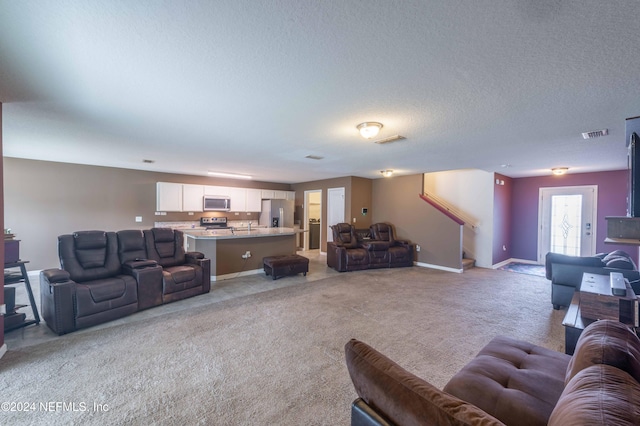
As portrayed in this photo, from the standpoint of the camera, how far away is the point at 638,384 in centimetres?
94

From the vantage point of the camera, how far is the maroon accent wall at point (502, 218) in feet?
21.4

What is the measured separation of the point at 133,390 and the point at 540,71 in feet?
12.4

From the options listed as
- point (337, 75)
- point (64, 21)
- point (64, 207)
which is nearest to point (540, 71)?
point (337, 75)

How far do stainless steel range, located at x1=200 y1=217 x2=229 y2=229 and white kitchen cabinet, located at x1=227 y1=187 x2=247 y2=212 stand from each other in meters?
0.43

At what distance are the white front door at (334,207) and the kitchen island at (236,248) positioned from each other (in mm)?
2045

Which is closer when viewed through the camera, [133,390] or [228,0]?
[228,0]

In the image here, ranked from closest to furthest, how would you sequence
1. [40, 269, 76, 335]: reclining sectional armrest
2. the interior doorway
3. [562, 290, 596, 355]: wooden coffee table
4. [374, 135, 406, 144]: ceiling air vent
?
[562, 290, 596, 355]: wooden coffee table → [40, 269, 76, 335]: reclining sectional armrest → [374, 135, 406, 144]: ceiling air vent → the interior doorway

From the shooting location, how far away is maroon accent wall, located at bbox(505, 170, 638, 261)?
5.84 metres

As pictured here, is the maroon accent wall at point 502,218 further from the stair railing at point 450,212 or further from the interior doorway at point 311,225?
the interior doorway at point 311,225

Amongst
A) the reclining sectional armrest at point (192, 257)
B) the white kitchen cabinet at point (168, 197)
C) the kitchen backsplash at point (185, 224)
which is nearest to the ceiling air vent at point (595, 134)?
the reclining sectional armrest at point (192, 257)

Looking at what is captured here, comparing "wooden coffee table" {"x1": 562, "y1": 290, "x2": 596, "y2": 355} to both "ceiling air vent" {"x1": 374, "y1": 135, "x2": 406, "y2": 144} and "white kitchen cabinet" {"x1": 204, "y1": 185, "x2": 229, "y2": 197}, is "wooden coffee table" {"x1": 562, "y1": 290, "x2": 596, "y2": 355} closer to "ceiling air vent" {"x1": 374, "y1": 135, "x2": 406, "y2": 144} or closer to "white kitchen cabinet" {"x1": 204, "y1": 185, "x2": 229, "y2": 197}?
"ceiling air vent" {"x1": 374, "y1": 135, "x2": 406, "y2": 144}

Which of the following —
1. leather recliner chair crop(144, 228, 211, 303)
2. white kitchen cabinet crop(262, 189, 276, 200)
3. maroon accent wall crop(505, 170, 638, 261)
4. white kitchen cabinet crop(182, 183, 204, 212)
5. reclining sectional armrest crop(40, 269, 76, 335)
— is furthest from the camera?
white kitchen cabinet crop(262, 189, 276, 200)

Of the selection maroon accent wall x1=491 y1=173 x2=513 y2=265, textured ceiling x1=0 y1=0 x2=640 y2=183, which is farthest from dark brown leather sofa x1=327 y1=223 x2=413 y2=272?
textured ceiling x1=0 y1=0 x2=640 y2=183

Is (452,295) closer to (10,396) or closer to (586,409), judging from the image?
(586,409)
